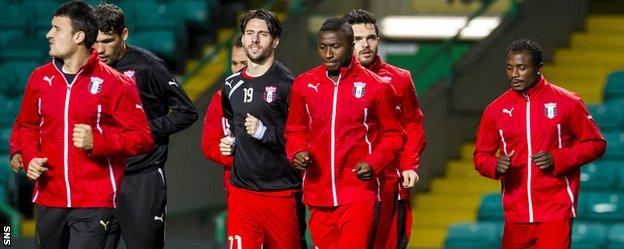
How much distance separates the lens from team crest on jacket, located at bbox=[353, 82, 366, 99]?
928 centimetres

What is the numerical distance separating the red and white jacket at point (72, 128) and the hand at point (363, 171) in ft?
3.75

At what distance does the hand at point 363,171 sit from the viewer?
9.07 metres

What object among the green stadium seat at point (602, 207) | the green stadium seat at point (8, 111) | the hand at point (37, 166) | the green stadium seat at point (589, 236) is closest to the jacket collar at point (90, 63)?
the hand at point (37, 166)

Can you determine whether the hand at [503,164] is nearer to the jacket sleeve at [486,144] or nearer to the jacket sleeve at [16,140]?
the jacket sleeve at [486,144]

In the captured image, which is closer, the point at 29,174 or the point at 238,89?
the point at 29,174

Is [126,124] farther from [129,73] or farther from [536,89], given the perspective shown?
[536,89]

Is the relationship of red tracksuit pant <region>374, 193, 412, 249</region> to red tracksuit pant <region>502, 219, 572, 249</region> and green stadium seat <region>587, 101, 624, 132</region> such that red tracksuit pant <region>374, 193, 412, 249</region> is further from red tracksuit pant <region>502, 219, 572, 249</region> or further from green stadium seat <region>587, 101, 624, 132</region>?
green stadium seat <region>587, 101, 624, 132</region>

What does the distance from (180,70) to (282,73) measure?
689 cm

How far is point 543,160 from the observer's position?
9.52 meters

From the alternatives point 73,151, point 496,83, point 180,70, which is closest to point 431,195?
point 496,83

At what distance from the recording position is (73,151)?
8.68 metres

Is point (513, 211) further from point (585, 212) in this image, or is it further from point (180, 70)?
point (180, 70)

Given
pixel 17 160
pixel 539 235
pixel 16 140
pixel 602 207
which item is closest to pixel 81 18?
pixel 16 140

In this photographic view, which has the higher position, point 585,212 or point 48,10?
point 48,10
